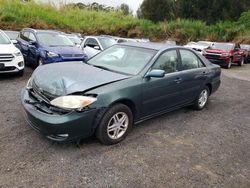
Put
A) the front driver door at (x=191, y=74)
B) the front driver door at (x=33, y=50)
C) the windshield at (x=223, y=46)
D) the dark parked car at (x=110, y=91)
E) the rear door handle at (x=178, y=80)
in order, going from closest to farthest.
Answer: the dark parked car at (x=110, y=91) → the rear door handle at (x=178, y=80) → the front driver door at (x=191, y=74) → the front driver door at (x=33, y=50) → the windshield at (x=223, y=46)

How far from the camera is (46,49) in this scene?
30.4 ft

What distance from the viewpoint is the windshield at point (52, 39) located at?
32.4 feet

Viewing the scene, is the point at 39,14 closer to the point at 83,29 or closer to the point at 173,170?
the point at 83,29

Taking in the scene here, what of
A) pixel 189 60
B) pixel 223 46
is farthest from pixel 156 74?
pixel 223 46

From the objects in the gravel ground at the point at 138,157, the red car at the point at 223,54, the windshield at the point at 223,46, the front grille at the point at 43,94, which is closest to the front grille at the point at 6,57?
the gravel ground at the point at 138,157

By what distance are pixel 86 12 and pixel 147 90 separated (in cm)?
2703

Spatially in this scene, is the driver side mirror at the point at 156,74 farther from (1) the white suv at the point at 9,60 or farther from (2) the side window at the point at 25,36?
(2) the side window at the point at 25,36

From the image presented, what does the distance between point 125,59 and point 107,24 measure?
24956 mm

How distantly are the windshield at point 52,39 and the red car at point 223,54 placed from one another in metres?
10.7

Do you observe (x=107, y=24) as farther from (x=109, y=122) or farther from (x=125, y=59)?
(x=109, y=122)

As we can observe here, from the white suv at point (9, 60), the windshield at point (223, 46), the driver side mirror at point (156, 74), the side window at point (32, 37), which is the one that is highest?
the side window at point (32, 37)

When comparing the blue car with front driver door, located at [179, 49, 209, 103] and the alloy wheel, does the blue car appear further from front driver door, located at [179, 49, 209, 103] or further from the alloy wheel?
the alloy wheel

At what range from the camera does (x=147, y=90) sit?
467 cm

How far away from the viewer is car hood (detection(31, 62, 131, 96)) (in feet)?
13.1
